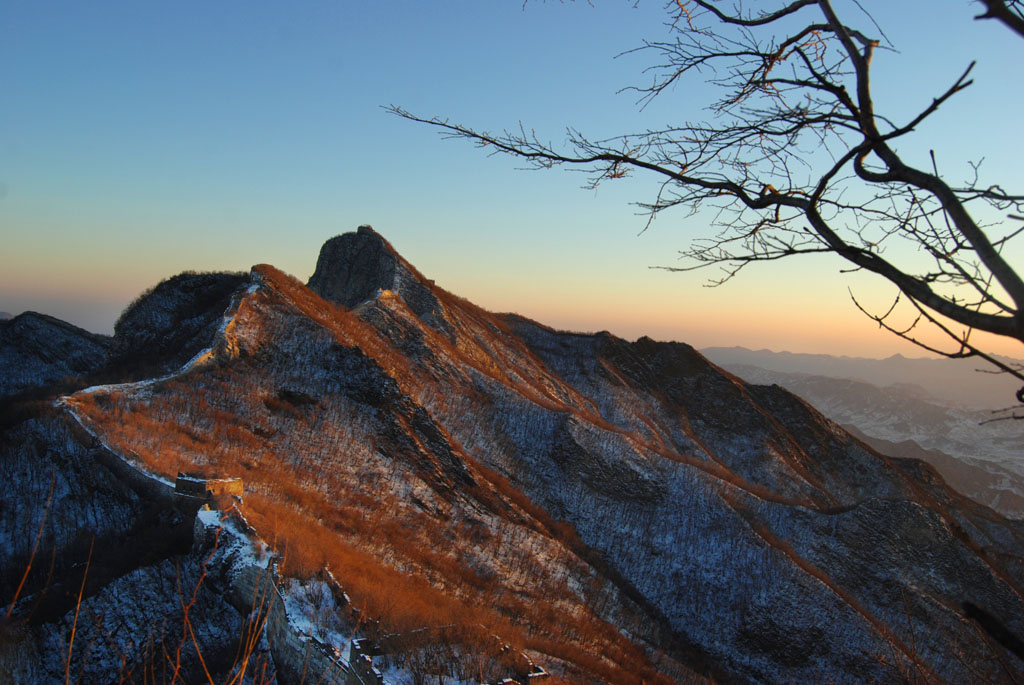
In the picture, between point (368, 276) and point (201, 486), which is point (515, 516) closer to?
point (201, 486)

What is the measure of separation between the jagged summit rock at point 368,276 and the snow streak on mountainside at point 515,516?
309 mm

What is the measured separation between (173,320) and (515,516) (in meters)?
19.3

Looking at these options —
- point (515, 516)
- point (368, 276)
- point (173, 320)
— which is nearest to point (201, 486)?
point (515, 516)

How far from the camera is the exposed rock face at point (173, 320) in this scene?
29.0m

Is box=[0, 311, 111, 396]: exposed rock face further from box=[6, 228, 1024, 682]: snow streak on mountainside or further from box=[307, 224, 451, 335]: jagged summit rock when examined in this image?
→ box=[307, 224, 451, 335]: jagged summit rock

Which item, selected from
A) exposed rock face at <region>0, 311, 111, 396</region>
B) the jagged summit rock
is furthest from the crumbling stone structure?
the jagged summit rock

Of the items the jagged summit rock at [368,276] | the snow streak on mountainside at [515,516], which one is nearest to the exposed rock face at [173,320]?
the snow streak on mountainside at [515,516]

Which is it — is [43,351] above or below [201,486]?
below

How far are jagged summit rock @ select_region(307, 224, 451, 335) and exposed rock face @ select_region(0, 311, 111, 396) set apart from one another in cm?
1446

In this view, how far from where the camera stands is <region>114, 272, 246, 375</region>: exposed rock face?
29.0 m

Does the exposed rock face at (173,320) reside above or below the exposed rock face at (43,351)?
above

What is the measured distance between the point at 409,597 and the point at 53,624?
607cm

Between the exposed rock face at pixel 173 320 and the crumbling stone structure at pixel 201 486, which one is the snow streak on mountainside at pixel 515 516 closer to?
the crumbling stone structure at pixel 201 486

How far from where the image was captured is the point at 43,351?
1362 inches
